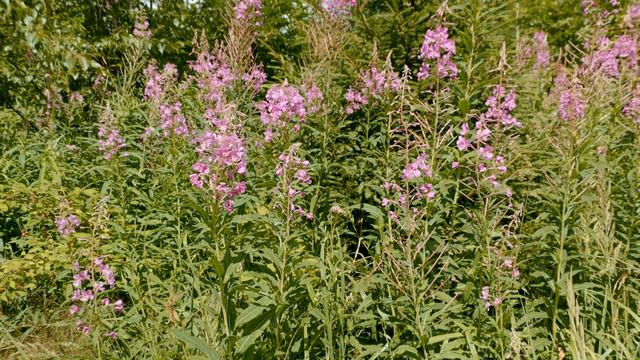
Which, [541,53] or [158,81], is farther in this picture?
[541,53]

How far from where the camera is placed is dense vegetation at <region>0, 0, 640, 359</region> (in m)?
2.55

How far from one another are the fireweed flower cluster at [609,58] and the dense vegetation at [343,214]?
0.11ft

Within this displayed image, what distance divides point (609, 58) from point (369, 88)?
1.82 m

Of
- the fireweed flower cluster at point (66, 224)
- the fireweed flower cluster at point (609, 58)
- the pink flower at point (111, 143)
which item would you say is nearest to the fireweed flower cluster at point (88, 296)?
the fireweed flower cluster at point (66, 224)

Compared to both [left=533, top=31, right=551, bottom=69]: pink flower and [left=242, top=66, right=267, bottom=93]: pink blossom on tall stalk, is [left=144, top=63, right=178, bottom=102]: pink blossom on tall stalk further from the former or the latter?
Result: [left=533, top=31, right=551, bottom=69]: pink flower

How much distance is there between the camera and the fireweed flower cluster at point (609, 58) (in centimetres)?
297

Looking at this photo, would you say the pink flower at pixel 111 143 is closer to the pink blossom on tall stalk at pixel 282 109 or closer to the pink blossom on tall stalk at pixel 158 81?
the pink blossom on tall stalk at pixel 158 81

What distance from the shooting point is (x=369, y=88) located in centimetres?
395

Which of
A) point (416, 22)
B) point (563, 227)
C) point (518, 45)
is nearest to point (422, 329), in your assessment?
point (563, 227)

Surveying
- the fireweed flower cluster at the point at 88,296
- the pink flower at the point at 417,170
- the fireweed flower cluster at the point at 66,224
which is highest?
the pink flower at the point at 417,170

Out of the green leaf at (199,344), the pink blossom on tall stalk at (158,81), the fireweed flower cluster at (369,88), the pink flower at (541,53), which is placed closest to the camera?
the green leaf at (199,344)

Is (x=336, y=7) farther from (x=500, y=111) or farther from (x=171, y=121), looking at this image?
(x=500, y=111)

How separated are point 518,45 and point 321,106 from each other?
2851 mm

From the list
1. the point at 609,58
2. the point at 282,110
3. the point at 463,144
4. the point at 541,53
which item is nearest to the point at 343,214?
the point at 282,110
